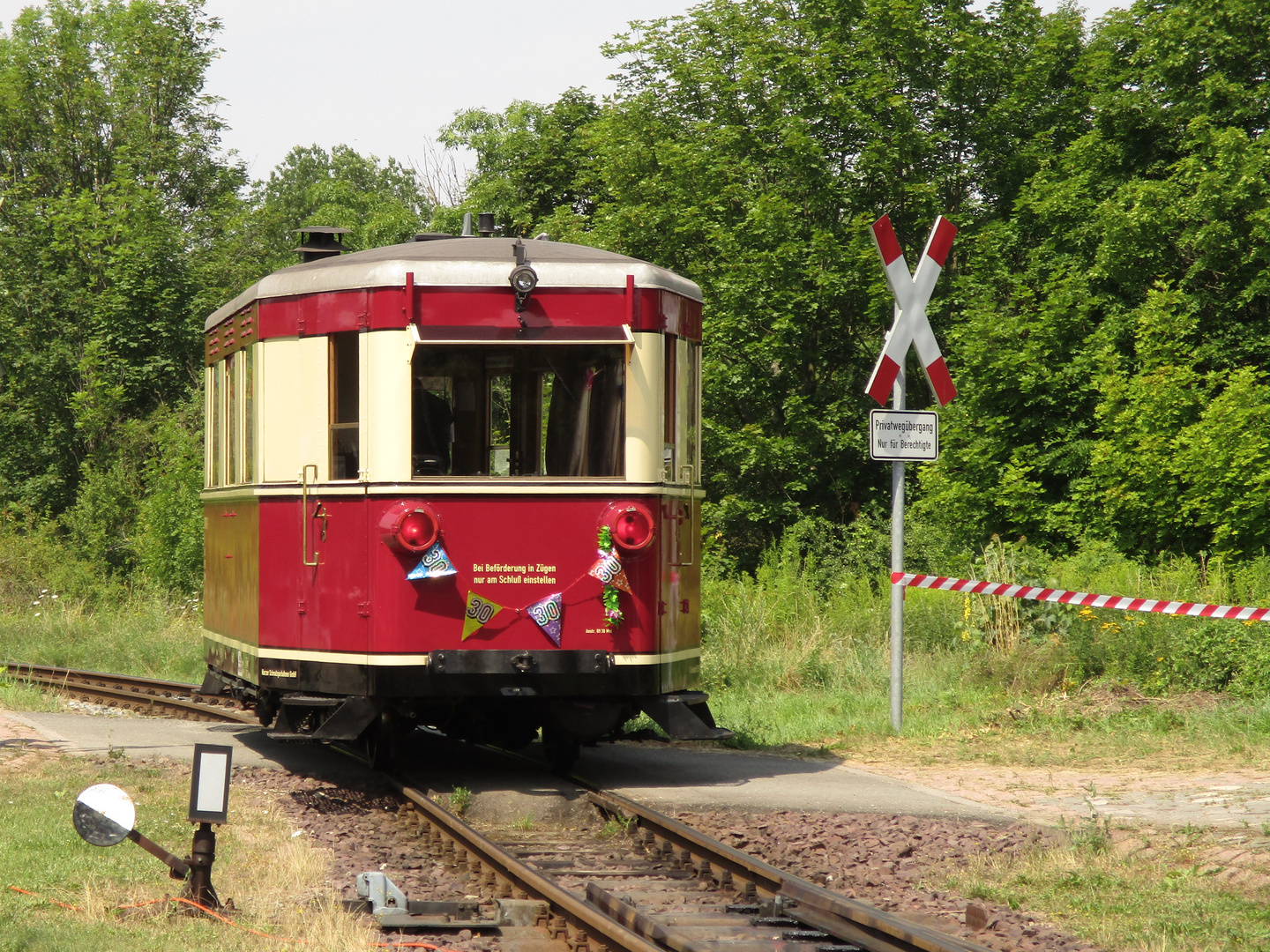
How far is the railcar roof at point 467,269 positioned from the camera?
8914mm

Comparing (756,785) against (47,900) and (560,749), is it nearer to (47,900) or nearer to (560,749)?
(560,749)

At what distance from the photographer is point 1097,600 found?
38.9 ft

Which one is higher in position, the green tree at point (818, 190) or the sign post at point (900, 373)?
the green tree at point (818, 190)

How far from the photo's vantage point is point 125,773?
948cm

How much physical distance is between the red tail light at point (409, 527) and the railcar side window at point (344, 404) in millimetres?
452

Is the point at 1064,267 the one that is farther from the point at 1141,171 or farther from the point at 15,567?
the point at 15,567

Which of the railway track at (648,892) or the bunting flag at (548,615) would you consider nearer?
the railway track at (648,892)

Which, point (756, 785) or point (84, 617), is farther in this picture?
point (84, 617)

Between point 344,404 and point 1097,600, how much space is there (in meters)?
6.34

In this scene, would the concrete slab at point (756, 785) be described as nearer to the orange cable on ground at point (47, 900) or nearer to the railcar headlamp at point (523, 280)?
the railcar headlamp at point (523, 280)

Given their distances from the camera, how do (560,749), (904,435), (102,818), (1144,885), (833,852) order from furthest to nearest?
(904,435) < (560,749) < (833,852) < (1144,885) < (102,818)

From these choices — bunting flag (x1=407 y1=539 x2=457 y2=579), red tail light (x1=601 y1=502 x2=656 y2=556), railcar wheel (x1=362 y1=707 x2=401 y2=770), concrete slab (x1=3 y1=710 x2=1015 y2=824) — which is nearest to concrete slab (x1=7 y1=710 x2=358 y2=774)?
concrete slab (x1=3 y1=710 x2=1015 y2=824)

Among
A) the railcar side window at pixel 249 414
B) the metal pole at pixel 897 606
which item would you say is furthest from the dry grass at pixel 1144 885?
the railcar side window at pixel 249 414

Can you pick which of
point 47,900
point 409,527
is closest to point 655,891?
point 47,900
